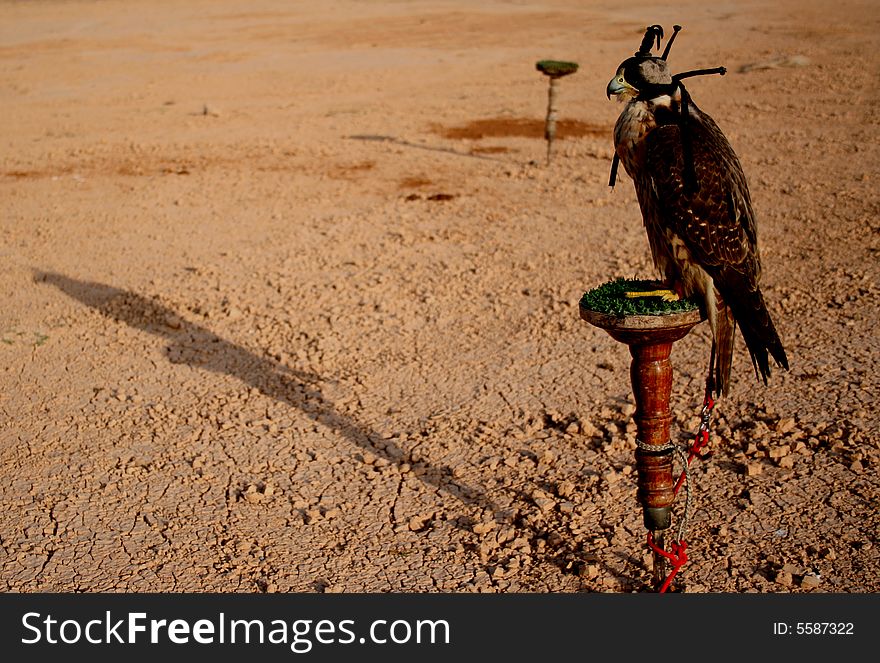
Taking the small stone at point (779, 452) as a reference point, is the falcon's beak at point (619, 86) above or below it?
above

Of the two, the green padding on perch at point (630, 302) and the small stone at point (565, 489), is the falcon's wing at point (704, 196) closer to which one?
the green padding on perch at point (630, 302)

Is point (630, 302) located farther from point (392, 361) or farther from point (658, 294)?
point (392, 361)

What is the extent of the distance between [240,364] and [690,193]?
3.26m

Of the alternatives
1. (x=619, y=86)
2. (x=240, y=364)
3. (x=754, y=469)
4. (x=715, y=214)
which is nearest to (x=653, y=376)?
(x=715, y=214)

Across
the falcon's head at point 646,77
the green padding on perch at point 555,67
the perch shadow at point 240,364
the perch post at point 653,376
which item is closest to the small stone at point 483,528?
the perch shadow at point 240,364

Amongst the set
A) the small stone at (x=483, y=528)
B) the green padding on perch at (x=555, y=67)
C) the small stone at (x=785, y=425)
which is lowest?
the small stone at (x=483, y=528)

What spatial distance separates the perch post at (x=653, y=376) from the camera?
2830 mm

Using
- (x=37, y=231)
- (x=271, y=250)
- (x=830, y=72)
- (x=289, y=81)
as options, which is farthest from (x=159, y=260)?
(x=830, y=72)

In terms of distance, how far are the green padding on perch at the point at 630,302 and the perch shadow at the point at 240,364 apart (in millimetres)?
1282

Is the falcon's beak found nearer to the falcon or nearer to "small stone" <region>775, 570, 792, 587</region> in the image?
the falcon

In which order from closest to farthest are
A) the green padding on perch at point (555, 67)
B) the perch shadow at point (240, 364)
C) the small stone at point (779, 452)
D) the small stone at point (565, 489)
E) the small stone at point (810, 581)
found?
the small stone at point (810, 581) < the small stone at point (565, 489) < the small stone at point (779, 452) < the perch shadow at point (240, 364) < the green padding on perch at point (555, 67)

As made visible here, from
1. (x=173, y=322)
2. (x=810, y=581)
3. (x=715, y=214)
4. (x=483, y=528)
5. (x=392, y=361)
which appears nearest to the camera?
(x=715, y=214)

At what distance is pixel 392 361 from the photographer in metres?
5.36

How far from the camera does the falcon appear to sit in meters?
2.88
